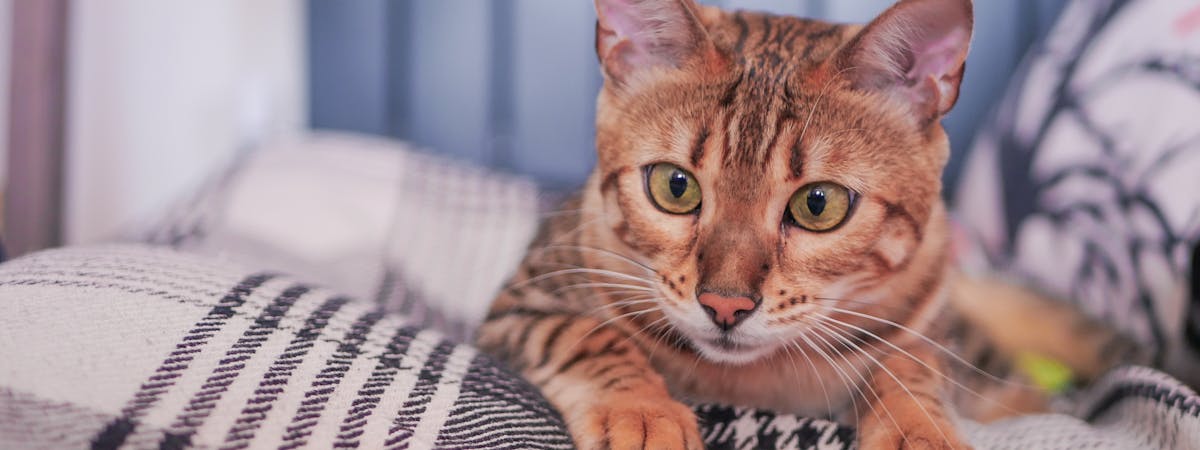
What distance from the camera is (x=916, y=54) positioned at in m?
0.75

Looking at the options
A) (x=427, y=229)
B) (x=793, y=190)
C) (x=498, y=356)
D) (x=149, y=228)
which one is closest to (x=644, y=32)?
(x=793, y=190)

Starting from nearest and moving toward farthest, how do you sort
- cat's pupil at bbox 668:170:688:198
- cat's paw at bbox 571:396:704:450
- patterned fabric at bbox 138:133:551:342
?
cat's paw at bbox 571:396:704:450 < cat's pupil at bbox 668:170:688:198 < patterned fabric at bbox 138:133:551:342

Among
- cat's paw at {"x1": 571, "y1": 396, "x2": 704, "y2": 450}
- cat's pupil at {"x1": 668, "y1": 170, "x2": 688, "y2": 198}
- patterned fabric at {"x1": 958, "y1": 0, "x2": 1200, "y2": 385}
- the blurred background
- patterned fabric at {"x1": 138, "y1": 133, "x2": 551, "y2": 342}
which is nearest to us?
cat's paw at {"x1": 571, "y1": 396, "x2": 704, "y2": 450}

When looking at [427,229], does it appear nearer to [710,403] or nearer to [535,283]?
[535,283]

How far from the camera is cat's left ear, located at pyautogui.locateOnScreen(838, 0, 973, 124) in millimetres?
708

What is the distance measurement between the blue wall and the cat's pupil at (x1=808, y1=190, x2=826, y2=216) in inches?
40.6

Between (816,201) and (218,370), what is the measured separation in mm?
521

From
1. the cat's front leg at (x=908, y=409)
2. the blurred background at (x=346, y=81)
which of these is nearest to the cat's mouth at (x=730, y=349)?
the cat's front leg at (x=908, y=409)

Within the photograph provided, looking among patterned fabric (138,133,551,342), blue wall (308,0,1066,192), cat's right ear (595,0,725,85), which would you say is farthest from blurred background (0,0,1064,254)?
cat's right ear (595,0,725,85)

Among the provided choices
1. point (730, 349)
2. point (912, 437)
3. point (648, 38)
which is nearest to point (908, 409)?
point (912, 437)

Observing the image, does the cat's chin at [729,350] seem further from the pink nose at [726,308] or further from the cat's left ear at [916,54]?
the cat's left ear at [916,54]

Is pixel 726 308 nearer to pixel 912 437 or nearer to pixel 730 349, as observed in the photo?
pixel 730 349

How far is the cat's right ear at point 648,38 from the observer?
788 mm

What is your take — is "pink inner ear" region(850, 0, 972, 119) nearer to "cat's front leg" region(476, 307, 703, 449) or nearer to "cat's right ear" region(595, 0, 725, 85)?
"cat's right ear" region(595, 0, 725, 85)
